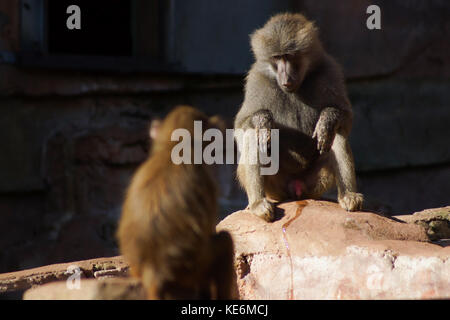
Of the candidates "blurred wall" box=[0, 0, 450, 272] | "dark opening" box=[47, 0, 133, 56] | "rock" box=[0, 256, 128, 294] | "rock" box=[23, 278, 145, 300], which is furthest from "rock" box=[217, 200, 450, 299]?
"dark opening" box=[47, 0, 133, 56]

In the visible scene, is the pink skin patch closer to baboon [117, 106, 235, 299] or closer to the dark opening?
baboon [117, 106, 235, 299]

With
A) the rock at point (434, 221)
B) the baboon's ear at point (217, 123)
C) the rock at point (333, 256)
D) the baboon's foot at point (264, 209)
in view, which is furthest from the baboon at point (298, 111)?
the baboon's ear at point (217, 123)

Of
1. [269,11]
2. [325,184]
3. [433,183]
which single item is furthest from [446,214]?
[269,11]

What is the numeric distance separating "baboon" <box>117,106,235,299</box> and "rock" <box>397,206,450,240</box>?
94.7 inches

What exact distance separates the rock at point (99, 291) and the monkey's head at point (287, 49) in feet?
7.61

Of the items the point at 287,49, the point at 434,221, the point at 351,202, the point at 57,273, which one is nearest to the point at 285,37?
the point at 287,49

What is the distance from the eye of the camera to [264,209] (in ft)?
15.0

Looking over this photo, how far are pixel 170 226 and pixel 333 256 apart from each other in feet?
4.87

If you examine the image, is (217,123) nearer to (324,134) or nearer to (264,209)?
(264,209)

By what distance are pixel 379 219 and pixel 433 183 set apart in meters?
3.91
